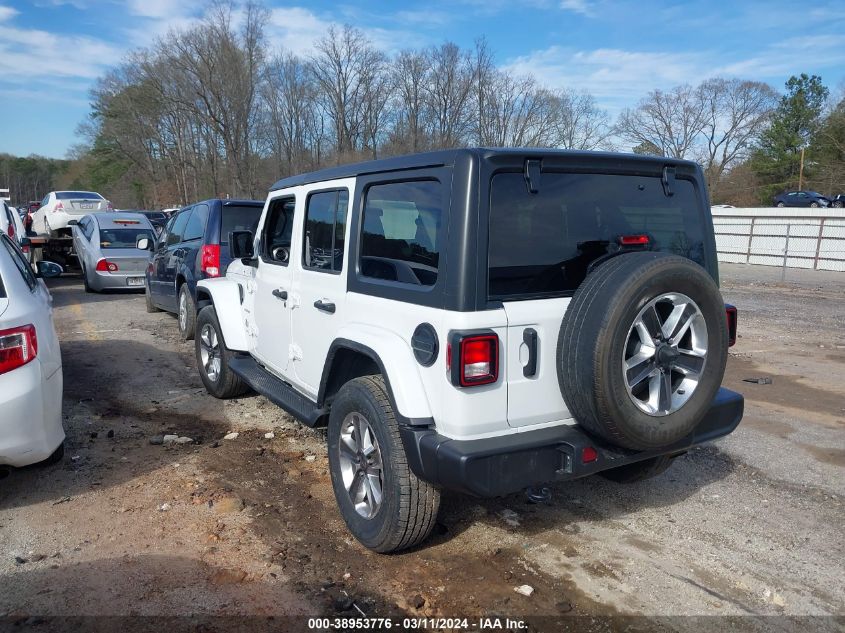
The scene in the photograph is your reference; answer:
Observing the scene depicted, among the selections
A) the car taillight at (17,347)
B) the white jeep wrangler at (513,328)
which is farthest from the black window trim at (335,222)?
the car taillight at (17,347)

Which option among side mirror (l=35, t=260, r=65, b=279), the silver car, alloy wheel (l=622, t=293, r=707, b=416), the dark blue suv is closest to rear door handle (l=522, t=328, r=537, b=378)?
alloy wheel (l=622, t=293, r=707, b=416)

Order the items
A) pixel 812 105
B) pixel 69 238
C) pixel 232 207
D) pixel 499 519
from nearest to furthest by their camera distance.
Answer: pixel 499 519
pixel 232 207
pixel 69 238
pixel 812 105

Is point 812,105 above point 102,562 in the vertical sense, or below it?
above

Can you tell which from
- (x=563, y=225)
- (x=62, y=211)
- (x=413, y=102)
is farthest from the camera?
(x=413, y=102)

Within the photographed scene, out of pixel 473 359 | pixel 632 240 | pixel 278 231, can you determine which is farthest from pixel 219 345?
pixel 632 240

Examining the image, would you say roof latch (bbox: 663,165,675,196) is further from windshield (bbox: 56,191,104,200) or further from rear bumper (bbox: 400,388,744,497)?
windshield (bbox: 56,191,104,200)

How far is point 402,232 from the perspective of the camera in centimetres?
342

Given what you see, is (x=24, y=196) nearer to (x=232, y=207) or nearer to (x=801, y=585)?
(x=232, y=207)

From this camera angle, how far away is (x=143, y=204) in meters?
65.9

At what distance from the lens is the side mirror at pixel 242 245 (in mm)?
5465

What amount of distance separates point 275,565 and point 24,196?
380ft

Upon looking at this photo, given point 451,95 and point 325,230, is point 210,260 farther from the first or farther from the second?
point 451,95

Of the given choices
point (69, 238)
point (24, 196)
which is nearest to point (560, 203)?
point (69, 238)

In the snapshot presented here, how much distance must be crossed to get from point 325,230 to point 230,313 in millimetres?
1968
